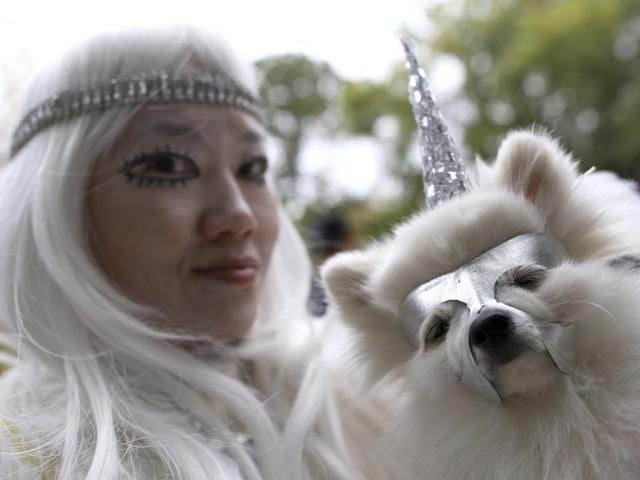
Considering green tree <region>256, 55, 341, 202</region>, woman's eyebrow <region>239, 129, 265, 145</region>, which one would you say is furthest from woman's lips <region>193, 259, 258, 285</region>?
green tree <region>256, 55, 341, 202</region>

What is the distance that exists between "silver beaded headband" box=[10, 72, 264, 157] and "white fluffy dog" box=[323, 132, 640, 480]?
0.55 m

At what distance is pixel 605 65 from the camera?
22.8 ft

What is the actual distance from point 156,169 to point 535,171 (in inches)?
31.9

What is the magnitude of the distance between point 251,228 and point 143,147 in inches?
12.0

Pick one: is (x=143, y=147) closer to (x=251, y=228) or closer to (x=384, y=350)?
(x=251, y=228)

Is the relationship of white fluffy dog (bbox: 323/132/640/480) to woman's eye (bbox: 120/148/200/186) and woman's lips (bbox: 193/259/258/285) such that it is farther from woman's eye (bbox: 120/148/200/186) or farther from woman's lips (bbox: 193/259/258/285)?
woman's eye (bbox: 120/148/200/186)

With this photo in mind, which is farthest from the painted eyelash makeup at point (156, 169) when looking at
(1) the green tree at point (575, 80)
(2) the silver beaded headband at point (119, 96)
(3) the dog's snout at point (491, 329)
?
(1) the green tree at point (575, 80)

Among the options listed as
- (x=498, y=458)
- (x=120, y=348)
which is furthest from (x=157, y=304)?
(x=498, y=458)

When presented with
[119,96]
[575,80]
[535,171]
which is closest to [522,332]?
[535,171]

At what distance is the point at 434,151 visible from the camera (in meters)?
1.26

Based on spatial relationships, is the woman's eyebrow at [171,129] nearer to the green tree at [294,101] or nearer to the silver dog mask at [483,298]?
the green tree at [294,101]

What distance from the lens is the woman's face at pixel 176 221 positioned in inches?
56.5

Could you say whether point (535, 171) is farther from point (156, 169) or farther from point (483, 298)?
point (156, 169)

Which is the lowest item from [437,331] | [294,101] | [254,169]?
[437,331]
